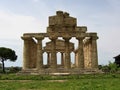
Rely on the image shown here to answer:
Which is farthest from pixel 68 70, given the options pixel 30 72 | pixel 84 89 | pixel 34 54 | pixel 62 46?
pixel 84 89

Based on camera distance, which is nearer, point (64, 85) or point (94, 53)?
point (64, 85)

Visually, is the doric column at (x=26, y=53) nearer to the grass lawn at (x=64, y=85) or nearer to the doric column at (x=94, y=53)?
the doric column at (x=94, y=53)

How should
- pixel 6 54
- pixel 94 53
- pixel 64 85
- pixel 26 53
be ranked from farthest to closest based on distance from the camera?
1. pixel 6 54
2. pixel 26 53
3. pixel 94 53
4. pixel 64 85

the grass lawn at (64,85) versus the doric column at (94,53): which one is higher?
the doric column at (94,53)

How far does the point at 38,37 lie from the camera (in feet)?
225

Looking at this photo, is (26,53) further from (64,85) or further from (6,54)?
(6,54)

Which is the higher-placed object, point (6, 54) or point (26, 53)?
point (6, 54)

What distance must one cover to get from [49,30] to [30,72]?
33.9ft

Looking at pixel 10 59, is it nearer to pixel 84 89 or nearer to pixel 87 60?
pixel 87 60

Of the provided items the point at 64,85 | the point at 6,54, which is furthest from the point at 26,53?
the point at 6,54

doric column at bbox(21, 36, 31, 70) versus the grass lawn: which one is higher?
doric column at bbox(21, 36, 31, 70)

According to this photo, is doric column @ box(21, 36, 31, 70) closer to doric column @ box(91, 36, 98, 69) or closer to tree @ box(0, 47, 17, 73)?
doric column @ box(91, 36, 98, 69)

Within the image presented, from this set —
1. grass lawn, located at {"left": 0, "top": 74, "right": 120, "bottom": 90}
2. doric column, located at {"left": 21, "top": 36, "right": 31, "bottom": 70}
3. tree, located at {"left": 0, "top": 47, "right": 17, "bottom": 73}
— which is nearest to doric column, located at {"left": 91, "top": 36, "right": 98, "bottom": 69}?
doric column, located at {"left": 21, "top": 36, "right": 31, "bottom": 70}

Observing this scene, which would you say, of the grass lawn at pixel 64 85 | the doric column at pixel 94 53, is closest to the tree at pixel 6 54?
the doric column at pixel 94 53
